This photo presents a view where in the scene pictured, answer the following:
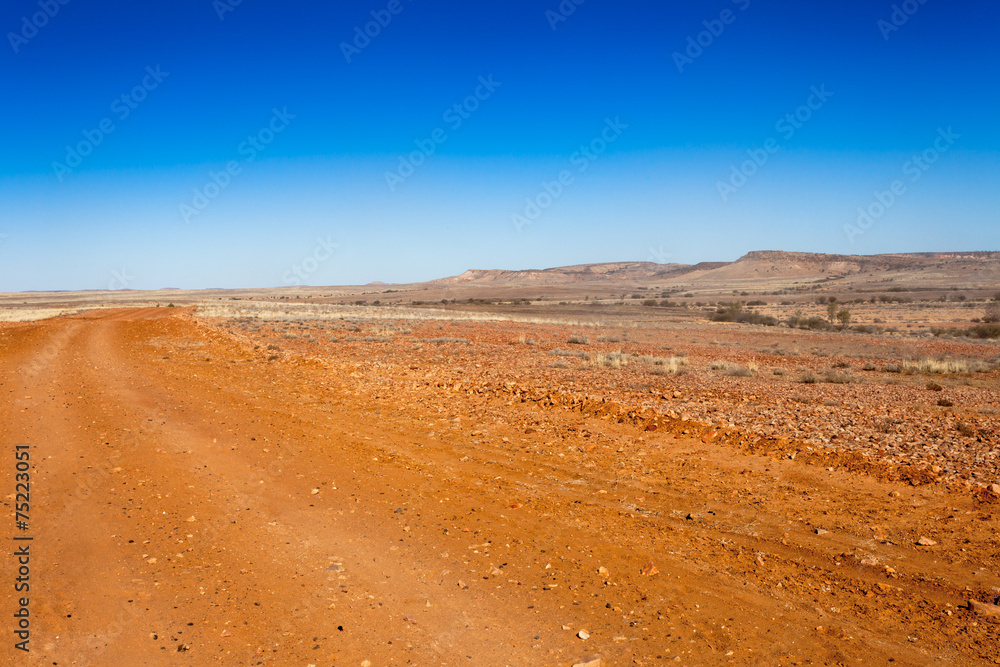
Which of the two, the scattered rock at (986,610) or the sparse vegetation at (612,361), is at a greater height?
the sparse vegetation at (612,361)

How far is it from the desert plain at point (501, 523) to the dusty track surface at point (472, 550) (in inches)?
1.1

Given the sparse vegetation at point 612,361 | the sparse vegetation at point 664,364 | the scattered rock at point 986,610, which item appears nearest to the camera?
the scattered rock at point 986,610

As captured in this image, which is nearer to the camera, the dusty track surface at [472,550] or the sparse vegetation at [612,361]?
the dusty track surface at [472,550]

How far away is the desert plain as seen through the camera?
396 cm

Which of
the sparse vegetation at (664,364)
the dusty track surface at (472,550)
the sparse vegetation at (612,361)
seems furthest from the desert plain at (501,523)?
the sparse vegetation at (612,361)

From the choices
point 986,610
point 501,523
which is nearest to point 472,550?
point 501,523

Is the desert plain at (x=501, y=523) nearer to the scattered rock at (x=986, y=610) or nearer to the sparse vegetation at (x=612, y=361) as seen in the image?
the scattered rock at (x=986, y=610)

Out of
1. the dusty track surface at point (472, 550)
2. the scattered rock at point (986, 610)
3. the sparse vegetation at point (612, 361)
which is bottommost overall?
A: the scattered rock at point (986, 610)

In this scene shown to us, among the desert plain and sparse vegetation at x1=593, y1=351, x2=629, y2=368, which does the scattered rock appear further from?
sparse vegetation at x1=593, y1=351, x2=629, y2=368

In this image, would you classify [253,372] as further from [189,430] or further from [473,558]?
[473,558]

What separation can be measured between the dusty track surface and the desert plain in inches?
1.1

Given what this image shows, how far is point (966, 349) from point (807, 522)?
81.6ft

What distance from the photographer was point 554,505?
20.6 feet

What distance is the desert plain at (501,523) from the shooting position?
13.0ft
